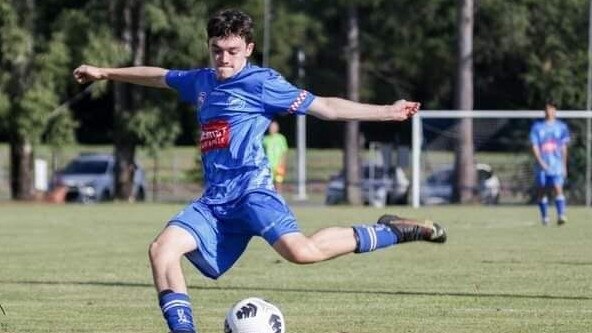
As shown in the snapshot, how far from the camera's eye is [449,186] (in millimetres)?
41188

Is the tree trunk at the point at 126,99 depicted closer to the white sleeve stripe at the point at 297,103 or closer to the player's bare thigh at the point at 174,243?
the white sleeve stripe at the point at 297,103

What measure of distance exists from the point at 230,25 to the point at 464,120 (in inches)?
1236

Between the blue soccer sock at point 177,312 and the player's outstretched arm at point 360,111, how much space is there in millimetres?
1344

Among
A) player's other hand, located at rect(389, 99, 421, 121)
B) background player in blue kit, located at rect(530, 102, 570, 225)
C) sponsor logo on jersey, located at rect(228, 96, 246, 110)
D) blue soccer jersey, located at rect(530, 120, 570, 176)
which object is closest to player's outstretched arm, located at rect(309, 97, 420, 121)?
player's other hand, located at rect(389, 99, 421, 121)

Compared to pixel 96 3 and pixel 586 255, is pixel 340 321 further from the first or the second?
pixel 96 3

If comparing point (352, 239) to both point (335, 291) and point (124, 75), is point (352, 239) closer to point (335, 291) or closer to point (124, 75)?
point (124, 75)

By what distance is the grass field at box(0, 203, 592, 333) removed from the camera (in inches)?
436

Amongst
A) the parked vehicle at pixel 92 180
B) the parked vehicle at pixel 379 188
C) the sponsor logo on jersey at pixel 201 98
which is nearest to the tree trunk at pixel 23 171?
the parked vehicle at pixel 92 180

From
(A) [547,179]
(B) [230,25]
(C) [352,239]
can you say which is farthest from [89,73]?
(A) [547,179]

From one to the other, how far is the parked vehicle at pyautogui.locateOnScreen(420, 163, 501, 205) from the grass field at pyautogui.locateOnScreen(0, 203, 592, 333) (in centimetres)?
1727

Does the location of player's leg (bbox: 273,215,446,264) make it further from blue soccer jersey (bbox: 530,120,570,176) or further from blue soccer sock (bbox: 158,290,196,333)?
blue soccer jersey (bbox: 530,120,570,176)

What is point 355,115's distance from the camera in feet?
30.0

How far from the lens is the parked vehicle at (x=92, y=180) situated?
46.7 metres

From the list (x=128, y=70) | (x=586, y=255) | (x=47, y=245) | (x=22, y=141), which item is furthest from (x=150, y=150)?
(x=128, y=70)
